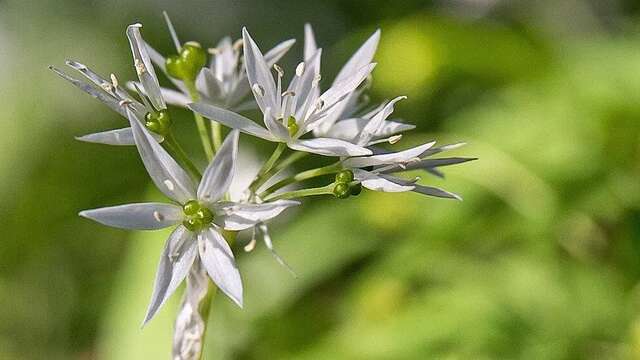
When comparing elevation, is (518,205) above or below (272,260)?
above

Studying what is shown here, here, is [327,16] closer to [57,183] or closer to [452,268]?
[57,183]

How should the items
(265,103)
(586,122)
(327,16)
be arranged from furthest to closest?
(327,16) → (586,122) → (265,103)

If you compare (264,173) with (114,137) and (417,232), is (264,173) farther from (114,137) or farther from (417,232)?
(417,232)

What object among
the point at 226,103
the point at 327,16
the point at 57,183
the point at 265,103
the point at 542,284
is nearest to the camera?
the point at 265,103

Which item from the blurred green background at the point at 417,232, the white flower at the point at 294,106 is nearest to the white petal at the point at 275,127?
the white flower at the point at 294,106

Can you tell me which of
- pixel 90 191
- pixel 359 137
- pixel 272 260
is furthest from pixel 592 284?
pixel 90 191

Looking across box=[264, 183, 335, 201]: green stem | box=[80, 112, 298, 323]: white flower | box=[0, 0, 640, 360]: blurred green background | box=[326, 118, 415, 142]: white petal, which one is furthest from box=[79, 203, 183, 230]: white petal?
box=[0, 0, 640, 360]: blurred green background

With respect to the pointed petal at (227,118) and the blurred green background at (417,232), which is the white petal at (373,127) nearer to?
the pointed petal at (227,118)
